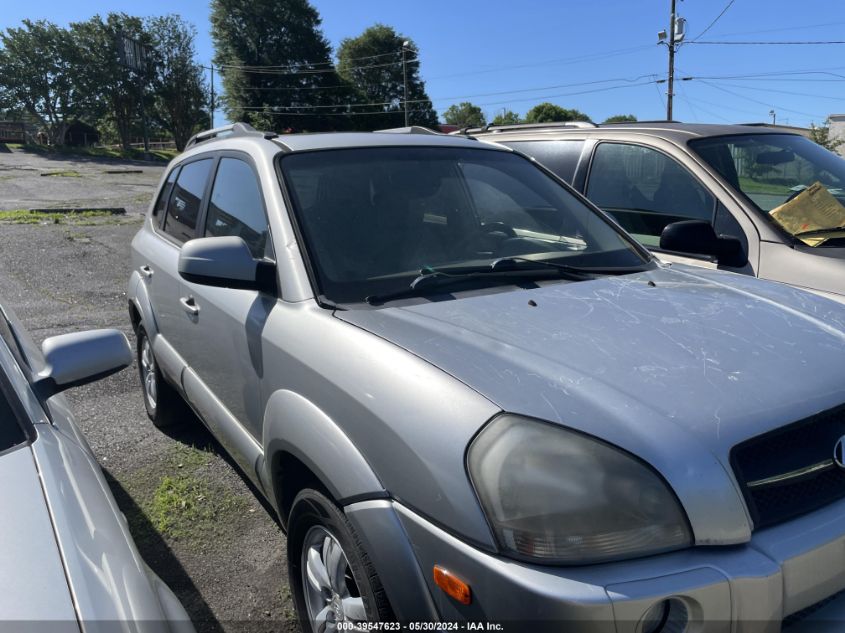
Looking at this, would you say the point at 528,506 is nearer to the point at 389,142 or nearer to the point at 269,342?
the point at 269,342

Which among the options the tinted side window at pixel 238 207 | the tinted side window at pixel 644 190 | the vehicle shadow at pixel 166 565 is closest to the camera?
the vehicle shadow at pixel 166 565

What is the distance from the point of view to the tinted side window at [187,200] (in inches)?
140

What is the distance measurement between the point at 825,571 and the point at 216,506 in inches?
109

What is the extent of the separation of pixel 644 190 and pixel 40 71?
70827 millimetres

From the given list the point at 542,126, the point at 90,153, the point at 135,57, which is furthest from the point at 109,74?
the point at 542,126

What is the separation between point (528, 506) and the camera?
150cm

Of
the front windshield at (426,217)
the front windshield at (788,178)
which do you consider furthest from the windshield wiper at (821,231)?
the front windshield at (426,217)

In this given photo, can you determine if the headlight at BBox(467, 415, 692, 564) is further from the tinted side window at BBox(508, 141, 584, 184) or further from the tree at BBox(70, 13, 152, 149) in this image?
the tree at BBox(70, 13, 152, 149)

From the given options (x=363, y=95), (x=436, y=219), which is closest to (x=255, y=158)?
(x=436, y=219)

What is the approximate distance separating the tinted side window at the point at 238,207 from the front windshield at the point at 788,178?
2.79 m

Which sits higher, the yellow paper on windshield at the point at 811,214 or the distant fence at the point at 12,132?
the distant fence at the point at 12,132

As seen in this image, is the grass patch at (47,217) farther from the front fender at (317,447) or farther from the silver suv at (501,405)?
the front fender at (317,447)

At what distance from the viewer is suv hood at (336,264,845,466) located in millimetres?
1608

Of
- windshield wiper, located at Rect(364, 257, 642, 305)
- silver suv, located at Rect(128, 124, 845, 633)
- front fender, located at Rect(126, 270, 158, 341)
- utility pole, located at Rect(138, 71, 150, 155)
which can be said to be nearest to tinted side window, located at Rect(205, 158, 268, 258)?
silver suv, located at Rect(128, 124, 845, 633)
